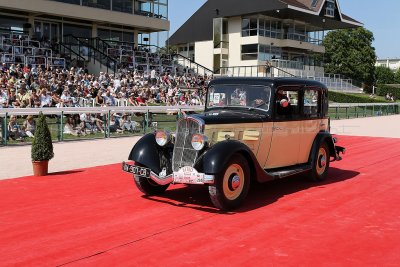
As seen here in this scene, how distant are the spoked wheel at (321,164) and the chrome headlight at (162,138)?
3.17 meters

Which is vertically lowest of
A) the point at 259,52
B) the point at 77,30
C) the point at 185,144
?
the point at 185,144

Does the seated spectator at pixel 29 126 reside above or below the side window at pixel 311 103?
below

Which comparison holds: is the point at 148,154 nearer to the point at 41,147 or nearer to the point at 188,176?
the point at 188,176

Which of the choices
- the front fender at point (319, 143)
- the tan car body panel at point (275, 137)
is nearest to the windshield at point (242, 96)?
the tan car body panel at point (275, 137)

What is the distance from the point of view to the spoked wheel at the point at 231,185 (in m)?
6.64

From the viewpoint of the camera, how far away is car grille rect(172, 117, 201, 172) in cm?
707

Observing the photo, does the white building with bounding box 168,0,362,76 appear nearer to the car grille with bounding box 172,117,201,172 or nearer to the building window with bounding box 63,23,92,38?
the building window with bounding box 63,23,92,38

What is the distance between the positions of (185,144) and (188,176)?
→ 65 cm

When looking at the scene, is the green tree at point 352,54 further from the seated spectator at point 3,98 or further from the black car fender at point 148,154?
the black car fender at point 148,154

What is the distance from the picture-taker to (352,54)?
2763 inches

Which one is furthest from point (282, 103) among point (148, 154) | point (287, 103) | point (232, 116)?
point (148, 154)

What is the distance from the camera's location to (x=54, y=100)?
18.2 meters

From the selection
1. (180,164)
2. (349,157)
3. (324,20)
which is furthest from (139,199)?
(324,20)

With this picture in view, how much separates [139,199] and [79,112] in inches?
343
